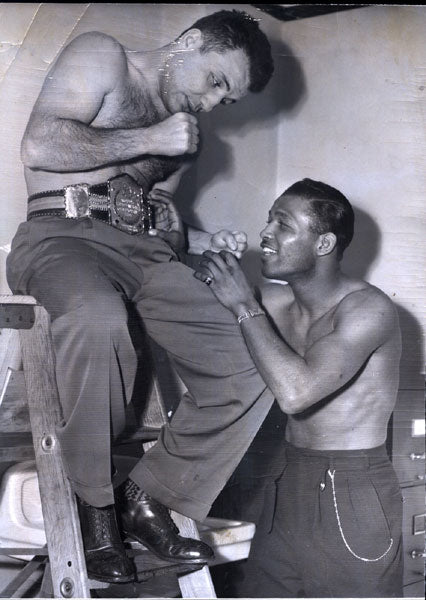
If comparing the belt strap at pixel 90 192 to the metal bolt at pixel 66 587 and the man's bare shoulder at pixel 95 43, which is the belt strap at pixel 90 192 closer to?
the man's bare shoulder at pixel 95 43

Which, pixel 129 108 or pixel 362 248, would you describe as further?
pixel 362 248

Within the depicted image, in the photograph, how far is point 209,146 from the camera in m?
1.54

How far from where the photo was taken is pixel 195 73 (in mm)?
1486

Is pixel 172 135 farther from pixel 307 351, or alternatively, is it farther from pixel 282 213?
pixel 307 351

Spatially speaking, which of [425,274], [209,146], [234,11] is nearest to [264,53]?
[234,11]

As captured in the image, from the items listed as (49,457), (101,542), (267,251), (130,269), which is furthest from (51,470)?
(267,251)

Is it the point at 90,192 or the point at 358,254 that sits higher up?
the point at 90,192

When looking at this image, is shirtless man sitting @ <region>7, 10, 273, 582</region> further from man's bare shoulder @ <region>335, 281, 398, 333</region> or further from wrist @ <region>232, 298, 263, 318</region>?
man's bare shoulder @ <region>335, 281, 398, 333</region>

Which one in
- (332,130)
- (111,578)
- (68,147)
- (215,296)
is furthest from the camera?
(332,130)

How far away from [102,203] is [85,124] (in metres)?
0.15

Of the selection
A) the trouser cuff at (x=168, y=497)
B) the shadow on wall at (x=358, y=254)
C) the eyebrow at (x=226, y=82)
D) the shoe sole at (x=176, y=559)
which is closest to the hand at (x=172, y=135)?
the eyebrow at (x=226, y=82)

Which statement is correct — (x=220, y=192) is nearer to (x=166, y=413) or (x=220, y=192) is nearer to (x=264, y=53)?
(x=264, y=53)

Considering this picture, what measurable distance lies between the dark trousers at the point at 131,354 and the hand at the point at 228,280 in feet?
0.08

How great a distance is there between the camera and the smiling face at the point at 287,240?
153 cm
